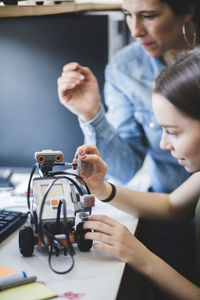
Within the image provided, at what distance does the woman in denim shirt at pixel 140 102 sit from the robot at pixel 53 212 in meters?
0.38

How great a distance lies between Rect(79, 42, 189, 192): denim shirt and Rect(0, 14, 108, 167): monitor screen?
7.5 inches

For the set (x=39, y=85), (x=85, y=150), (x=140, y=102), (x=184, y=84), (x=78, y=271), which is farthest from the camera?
(x=140, y=102)

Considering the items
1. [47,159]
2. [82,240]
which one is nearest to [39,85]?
[47,159]

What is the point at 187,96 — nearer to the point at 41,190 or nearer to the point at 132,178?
the point at 41,190

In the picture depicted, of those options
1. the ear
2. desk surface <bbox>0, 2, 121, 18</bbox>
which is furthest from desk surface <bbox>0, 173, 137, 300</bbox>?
the ear

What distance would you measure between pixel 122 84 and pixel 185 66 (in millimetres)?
665

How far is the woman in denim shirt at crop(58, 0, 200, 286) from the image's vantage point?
1298mm

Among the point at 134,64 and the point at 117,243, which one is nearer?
the point at 117,243

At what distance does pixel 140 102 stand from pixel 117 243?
805mm

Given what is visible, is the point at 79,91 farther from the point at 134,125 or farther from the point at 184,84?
the point at 184,84

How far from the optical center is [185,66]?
901mm

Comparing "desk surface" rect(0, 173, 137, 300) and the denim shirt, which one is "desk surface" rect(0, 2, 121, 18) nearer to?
the denim shirt

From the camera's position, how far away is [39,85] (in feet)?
4.14

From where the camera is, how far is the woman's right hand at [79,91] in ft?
4.17
